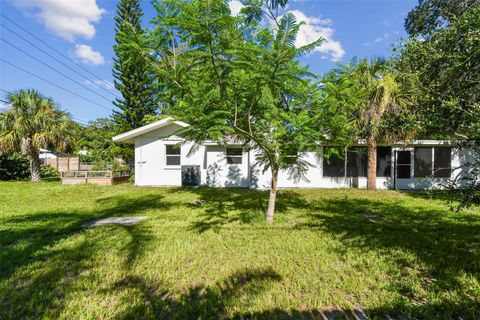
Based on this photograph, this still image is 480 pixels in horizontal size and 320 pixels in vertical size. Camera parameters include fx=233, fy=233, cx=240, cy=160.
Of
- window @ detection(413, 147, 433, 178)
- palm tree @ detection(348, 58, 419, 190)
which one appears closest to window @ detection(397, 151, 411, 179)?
window @ detection(413, 147, 433, 178)

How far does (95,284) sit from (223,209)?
15.1 ft

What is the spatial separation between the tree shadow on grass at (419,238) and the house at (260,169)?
4486 mm

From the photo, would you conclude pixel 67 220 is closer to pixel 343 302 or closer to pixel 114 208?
pixel 114 208

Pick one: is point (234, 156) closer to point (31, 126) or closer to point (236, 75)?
point (236, 75)

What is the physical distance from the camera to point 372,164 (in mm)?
11500

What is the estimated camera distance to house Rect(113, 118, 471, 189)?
1224cm

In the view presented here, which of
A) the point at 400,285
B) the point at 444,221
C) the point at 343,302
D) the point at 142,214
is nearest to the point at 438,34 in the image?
the point at 400,285

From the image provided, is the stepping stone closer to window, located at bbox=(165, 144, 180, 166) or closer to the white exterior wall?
the white exterior wall

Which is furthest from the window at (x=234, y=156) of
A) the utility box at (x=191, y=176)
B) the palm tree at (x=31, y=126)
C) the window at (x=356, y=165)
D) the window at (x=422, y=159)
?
the palm tree at (x=31, y=126)

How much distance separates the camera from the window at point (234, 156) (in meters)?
13.1

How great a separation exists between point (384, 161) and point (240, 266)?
39.4 feet

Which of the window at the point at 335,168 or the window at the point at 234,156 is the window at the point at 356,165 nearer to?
the window at the point at 335,168

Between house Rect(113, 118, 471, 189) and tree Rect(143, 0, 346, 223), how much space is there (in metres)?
6.77

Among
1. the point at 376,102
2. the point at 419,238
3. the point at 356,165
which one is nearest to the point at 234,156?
the point at 356,165
